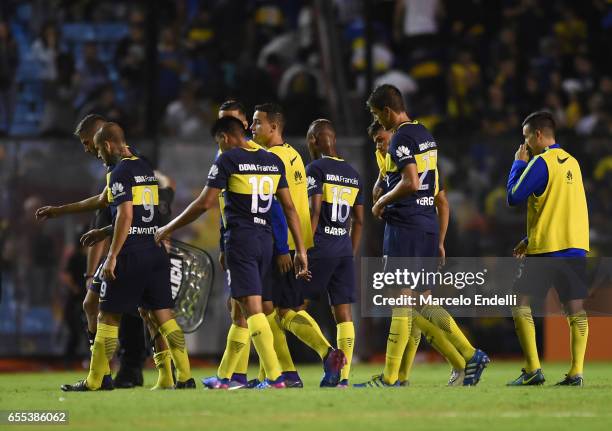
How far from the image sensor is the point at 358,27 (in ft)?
61.9

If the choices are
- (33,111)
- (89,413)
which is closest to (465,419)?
(89,413)

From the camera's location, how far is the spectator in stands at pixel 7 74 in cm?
1655

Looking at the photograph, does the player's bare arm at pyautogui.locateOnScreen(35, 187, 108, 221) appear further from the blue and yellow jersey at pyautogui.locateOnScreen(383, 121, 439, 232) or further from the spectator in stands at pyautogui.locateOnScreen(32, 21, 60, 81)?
the spectator in stands at pyautogui.locateOnScreen(32, 21, 60, 81)

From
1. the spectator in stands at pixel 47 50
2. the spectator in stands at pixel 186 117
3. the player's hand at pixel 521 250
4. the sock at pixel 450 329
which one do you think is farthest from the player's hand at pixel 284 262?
the spectator in stands at pixel 47 50

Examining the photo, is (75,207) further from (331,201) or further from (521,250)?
(521,250)

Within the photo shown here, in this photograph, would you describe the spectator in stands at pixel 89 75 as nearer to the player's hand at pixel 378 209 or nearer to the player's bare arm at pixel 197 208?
the player's hand at pixel 378 209

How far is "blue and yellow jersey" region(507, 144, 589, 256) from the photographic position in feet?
32.9

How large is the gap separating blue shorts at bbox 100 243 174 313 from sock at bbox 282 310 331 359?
94 cm

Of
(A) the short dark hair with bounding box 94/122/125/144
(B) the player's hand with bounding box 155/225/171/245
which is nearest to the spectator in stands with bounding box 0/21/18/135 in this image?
(A) the short dark hair with bounding box 94/122/125/144

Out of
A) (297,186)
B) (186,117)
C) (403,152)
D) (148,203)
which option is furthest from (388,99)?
(186,117)

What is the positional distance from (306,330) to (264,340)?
895 mm

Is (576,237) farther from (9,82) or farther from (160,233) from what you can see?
(9,82)

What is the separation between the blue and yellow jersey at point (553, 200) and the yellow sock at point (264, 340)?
7.32 ft

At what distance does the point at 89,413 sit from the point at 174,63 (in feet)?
33.9
